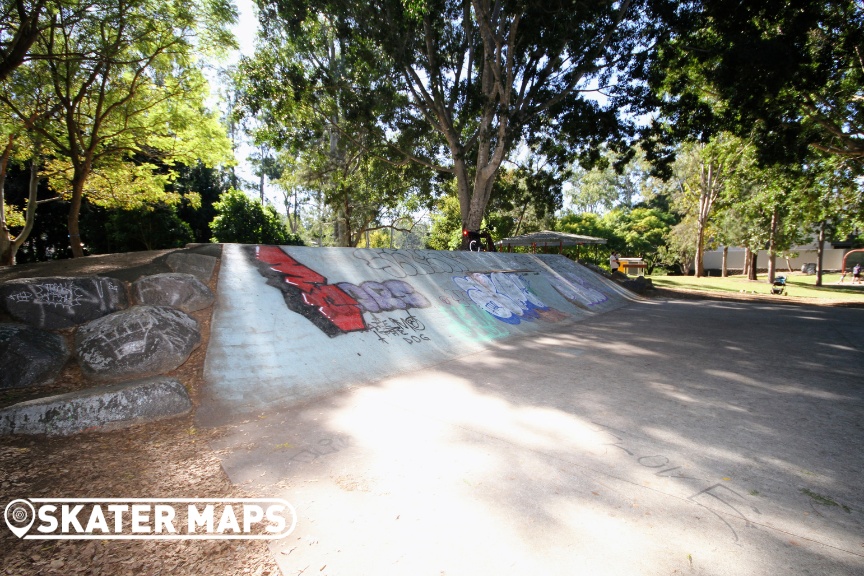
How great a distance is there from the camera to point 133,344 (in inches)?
166

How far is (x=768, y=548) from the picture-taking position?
2.02 m

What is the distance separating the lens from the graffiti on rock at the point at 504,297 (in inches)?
355

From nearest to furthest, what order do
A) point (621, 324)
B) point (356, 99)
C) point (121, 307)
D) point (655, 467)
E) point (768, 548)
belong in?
point (768, 548)
point (655, 467)
point (121, 307)
point (621, 324)
point (356, 99)

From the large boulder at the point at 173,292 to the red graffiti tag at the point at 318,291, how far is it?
4.21 feet

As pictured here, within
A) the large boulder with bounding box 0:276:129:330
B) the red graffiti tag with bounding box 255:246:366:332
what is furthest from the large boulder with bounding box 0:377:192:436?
the red graffiti tag with bounding box 255:246:366:332

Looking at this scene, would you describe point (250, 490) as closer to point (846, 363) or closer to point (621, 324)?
point (846, 363)

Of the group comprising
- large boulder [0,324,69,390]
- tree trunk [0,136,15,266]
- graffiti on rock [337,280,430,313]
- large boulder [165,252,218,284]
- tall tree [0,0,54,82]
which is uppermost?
tall tree [0,0,54,82]

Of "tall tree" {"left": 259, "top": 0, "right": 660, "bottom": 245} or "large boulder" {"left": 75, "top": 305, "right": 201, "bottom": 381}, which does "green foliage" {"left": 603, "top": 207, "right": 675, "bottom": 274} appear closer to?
"tall tree" {"left": 259, "top": 0, "right": 660, "bottom": 245}

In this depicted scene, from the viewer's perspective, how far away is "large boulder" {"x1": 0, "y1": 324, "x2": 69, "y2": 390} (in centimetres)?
370

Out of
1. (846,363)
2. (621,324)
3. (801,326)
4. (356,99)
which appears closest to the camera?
(846,363)

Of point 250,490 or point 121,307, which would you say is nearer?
point 250,490

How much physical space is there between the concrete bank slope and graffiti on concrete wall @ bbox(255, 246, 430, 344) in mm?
18

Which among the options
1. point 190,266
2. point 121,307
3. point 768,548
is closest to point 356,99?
point 190,266

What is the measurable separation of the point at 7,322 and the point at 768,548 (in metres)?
6.99
